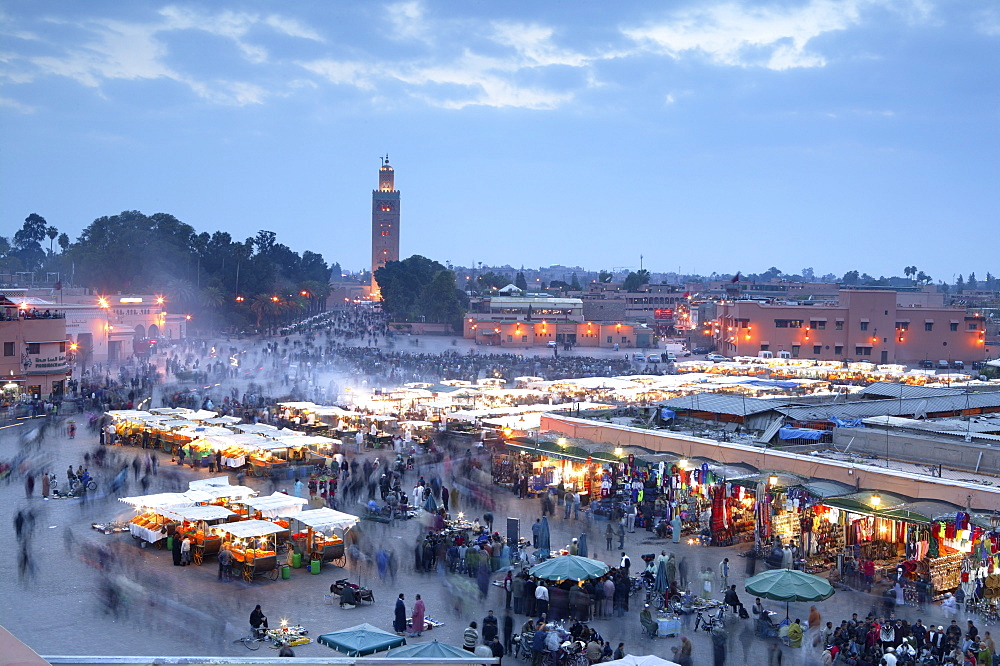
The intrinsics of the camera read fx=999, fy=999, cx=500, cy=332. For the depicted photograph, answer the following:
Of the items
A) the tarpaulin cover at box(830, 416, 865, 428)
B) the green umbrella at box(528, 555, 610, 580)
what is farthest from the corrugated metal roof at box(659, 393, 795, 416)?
the green umbrella at box(528, 555, 610, 580)

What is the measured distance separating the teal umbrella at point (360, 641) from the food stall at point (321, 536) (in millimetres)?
4071

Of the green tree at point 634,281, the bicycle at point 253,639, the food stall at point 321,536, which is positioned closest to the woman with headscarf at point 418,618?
the bicycle at point 253,639

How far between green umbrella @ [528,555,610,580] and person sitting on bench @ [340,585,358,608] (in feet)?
7.55

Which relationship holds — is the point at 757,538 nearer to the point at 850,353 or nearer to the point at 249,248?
the point at 850,353

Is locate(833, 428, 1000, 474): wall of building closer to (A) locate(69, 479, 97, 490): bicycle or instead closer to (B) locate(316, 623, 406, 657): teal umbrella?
(B) locate(316, 623, 406, 657): teal umbrella

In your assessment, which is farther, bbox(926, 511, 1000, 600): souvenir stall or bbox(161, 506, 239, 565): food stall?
bbox(161, 506, 239, 565): food stall

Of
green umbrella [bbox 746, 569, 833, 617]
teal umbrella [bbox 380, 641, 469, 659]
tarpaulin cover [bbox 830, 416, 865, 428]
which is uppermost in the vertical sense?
tarpaulin cover [bbox 830, 416, 865, 428]

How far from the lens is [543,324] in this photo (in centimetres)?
7525

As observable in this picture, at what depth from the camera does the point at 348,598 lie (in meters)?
13.0

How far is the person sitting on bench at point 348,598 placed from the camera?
12969 millimetres

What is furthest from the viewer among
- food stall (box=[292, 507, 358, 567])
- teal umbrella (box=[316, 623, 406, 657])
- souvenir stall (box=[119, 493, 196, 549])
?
souvenir stall (box=[119, 493, 196, 549])

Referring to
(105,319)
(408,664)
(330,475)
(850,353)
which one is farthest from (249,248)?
(408,664)

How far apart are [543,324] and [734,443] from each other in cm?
5613

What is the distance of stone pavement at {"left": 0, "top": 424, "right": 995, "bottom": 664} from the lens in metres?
11.5
